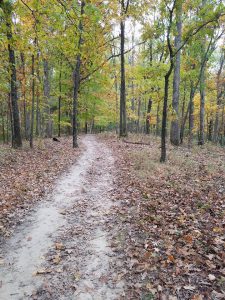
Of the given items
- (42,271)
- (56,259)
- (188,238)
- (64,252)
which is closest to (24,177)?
(64,252)

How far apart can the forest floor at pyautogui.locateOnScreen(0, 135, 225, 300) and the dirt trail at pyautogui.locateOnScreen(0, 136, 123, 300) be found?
0.02 m

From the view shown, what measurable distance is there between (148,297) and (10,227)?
395 cm

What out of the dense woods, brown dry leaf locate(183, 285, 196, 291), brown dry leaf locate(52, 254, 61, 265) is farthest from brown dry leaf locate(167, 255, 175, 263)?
the dense woods

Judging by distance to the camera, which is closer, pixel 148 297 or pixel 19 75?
pixel 148 297

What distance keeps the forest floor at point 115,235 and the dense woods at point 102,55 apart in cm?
390

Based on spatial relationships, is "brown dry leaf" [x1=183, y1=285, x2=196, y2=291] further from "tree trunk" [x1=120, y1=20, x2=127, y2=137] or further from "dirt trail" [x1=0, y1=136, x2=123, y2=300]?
"tree trunk" [x1=120, y1=20, x2=127, y2=137]

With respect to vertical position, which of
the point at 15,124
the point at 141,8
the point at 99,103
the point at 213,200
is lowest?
the point at 213,200

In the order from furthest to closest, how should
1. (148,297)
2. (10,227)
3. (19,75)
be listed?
(19,75) → (10,227) → (148,297)

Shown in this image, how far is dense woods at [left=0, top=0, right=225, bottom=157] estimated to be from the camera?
7.14 meters

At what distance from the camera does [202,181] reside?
9.09 m

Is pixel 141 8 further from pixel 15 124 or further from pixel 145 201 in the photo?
pixel 145 201

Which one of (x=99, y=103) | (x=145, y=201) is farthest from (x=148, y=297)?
(x=99, y=103)

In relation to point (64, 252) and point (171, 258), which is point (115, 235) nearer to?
point (64, 252)

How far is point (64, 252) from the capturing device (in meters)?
5.10
